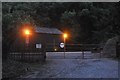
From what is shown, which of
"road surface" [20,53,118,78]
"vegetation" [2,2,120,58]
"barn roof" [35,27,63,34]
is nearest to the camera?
"road surface" [20,53,118,78]

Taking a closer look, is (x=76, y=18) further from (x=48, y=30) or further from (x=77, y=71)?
(x=77, y=71)

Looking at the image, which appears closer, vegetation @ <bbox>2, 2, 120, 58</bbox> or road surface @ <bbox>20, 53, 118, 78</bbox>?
road surface @ <bbox>20, 53, 118, 78</bbox>

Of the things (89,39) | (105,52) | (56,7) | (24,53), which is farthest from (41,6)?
(24,53)

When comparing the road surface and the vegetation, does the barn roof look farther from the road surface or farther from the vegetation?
the road surface

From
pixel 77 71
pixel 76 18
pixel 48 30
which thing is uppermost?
pixel 76 18

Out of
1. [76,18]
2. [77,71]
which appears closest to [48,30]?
[76,18]

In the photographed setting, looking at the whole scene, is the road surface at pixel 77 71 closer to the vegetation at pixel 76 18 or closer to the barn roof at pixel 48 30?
the vegetation at pixel 76 18

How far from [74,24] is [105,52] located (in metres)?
15.1

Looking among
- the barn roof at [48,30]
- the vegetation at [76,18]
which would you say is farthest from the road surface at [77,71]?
the barn roof at [48,30]

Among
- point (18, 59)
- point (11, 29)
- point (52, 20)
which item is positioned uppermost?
point (52, 20)

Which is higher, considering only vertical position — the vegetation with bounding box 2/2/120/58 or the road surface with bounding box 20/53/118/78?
the vegetation with bounding box 2/2/120/58

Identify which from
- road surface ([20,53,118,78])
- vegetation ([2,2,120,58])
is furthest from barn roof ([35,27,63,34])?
road surface ([20,53,118,78])

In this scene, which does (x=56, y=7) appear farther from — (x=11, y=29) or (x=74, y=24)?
(x=11, y=29)

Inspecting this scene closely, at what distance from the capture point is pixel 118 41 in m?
20.8
